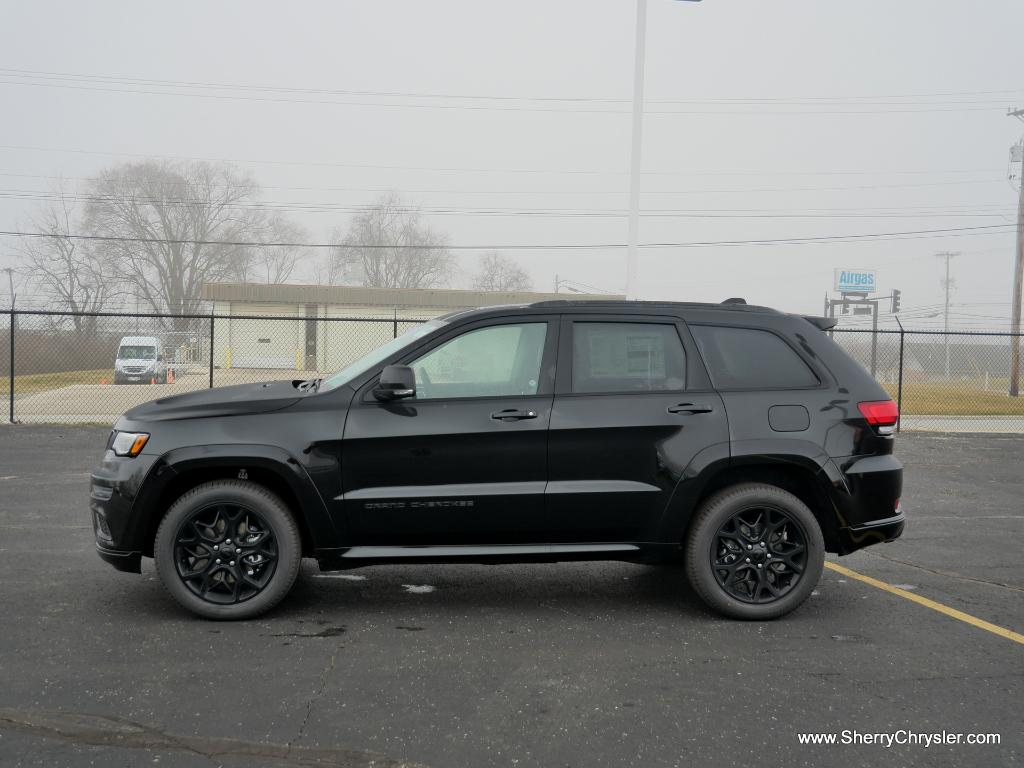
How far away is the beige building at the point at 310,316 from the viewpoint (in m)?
44.0

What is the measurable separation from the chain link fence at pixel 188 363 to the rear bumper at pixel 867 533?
10.8 metres

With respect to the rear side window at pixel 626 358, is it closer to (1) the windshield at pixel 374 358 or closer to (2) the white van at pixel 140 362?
(1) the windshield at pixel 374 358

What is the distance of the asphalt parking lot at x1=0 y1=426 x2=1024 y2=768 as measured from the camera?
11.6 feet

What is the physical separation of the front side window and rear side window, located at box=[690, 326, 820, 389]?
3.21 feet

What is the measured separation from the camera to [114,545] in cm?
505

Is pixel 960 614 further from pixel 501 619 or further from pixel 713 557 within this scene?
pixel 501 619

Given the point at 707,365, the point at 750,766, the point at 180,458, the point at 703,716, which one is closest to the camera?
the point at 750,766

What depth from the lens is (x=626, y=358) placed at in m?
5.39

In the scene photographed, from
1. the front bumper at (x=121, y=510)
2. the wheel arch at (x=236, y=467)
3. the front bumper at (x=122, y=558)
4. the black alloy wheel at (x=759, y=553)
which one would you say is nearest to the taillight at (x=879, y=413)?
the black alloy wheel at (x=759, y=553)

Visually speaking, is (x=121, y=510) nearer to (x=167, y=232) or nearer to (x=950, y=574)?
(x=950, y=574)

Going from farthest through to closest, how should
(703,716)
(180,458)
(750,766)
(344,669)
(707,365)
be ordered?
1. (707,365)
2. (180,458)
3. (344,669)
4. (703,716)
5. (750,766)

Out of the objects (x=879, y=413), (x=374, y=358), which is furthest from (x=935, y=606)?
(x=374, y=358)

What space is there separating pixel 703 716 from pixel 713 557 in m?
1.46

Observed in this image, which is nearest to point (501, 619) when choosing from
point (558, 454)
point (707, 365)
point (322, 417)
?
point (558, 454)
